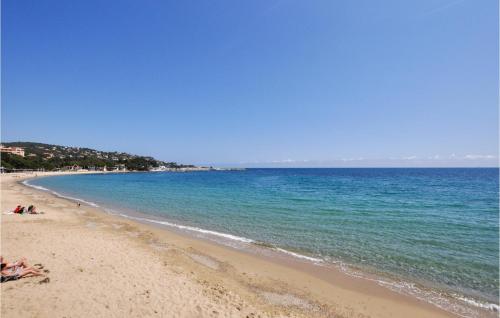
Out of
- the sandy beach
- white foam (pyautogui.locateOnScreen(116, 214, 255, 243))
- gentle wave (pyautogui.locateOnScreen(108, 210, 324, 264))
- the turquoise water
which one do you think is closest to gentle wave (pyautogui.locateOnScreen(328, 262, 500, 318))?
the turquoise water

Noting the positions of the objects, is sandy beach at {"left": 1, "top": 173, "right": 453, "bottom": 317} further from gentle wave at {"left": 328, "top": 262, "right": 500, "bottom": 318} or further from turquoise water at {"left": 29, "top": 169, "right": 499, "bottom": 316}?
turquoise water at {"left": 29, "top": 169, "right": 499, "bottom": 316}

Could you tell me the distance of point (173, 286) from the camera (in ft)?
23.8

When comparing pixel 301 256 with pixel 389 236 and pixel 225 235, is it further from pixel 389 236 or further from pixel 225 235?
pixel 389 236

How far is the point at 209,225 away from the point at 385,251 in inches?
392

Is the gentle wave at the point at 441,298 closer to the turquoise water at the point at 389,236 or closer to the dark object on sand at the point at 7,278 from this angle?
the turquoise water at the point at 389,236

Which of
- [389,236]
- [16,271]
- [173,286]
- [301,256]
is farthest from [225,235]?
[16,271]

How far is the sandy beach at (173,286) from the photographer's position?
602cm

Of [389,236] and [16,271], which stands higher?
[16,271]

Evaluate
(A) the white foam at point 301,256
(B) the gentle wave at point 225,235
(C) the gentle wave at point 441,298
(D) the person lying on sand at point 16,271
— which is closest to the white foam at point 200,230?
(B) the gentle wave at point 225,235

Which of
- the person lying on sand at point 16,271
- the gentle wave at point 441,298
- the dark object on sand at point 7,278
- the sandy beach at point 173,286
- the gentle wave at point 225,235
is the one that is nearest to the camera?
the sandy beach at point 173,286

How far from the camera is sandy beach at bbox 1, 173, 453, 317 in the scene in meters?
6.02

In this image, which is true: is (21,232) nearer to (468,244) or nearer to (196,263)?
(196,263)

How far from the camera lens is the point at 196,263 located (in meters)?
9.80

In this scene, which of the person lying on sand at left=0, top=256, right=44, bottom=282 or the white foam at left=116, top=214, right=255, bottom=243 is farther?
the white foam at left=116, top=214, right=255, bottom=243
